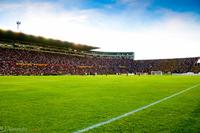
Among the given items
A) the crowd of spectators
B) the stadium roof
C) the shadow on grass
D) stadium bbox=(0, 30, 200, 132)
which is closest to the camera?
the shadow on grass

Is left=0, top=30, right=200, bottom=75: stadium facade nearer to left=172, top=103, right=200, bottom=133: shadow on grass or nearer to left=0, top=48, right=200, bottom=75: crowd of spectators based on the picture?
left=0, top=48, right=200, bottom=75: crowd of spectators

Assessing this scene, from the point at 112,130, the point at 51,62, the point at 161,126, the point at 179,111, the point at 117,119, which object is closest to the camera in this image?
the point at 112,130

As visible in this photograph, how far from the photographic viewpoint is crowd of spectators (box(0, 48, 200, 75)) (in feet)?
204

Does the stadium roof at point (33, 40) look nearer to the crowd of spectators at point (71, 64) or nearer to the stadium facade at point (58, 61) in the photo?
the stadium facade at point (58, 61)

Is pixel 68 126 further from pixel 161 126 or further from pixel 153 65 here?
pixel 153 65

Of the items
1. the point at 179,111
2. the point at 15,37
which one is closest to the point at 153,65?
the point at 15,37

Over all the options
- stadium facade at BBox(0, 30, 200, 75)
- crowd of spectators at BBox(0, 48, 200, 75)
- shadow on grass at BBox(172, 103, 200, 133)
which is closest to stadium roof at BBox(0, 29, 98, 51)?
stadium facade at BBox(0, 30, 200, 75)

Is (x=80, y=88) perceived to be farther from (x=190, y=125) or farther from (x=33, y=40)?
(x=33, y=40)

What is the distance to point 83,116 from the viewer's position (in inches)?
258

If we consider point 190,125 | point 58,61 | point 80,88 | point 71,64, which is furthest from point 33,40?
point 190,125

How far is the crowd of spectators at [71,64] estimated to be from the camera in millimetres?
62031

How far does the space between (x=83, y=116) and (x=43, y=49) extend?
71688 mm

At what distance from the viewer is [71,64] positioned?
259ft

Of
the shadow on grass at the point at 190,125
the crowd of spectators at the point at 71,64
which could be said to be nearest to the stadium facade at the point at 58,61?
the crowd of spectators at the point at 71,64
